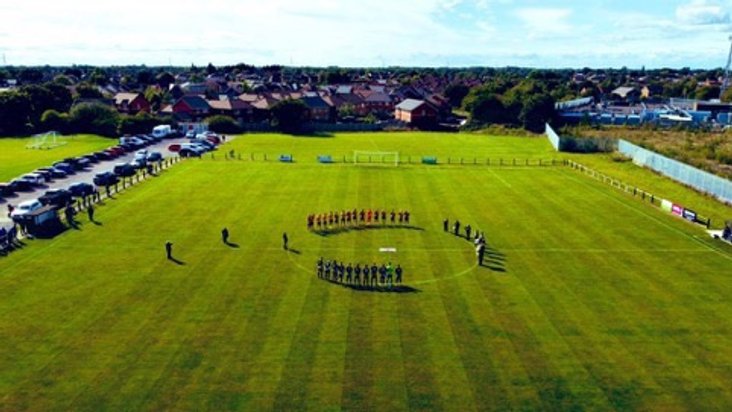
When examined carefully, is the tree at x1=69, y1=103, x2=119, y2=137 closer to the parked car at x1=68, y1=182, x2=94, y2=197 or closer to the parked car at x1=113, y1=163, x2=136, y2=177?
the parked car at x1=113, y1=163, x2=136, y2=177

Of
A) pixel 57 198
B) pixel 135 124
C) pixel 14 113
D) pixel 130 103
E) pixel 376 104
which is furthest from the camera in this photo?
pixel 376 104

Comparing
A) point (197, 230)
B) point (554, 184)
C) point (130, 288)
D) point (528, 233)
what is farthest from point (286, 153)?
point (130, 288)

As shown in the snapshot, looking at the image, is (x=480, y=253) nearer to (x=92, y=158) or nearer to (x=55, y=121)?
(x=92, y=158)

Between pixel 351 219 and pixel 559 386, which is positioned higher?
pixel 351 219

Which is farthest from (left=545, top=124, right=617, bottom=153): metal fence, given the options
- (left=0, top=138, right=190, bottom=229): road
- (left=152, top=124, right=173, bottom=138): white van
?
(left=152, top=124, right=173, bottom=138): white van

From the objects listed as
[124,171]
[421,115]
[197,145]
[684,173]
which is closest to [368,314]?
[124,171]

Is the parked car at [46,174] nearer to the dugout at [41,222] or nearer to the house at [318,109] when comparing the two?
the dugout at [41,222]
